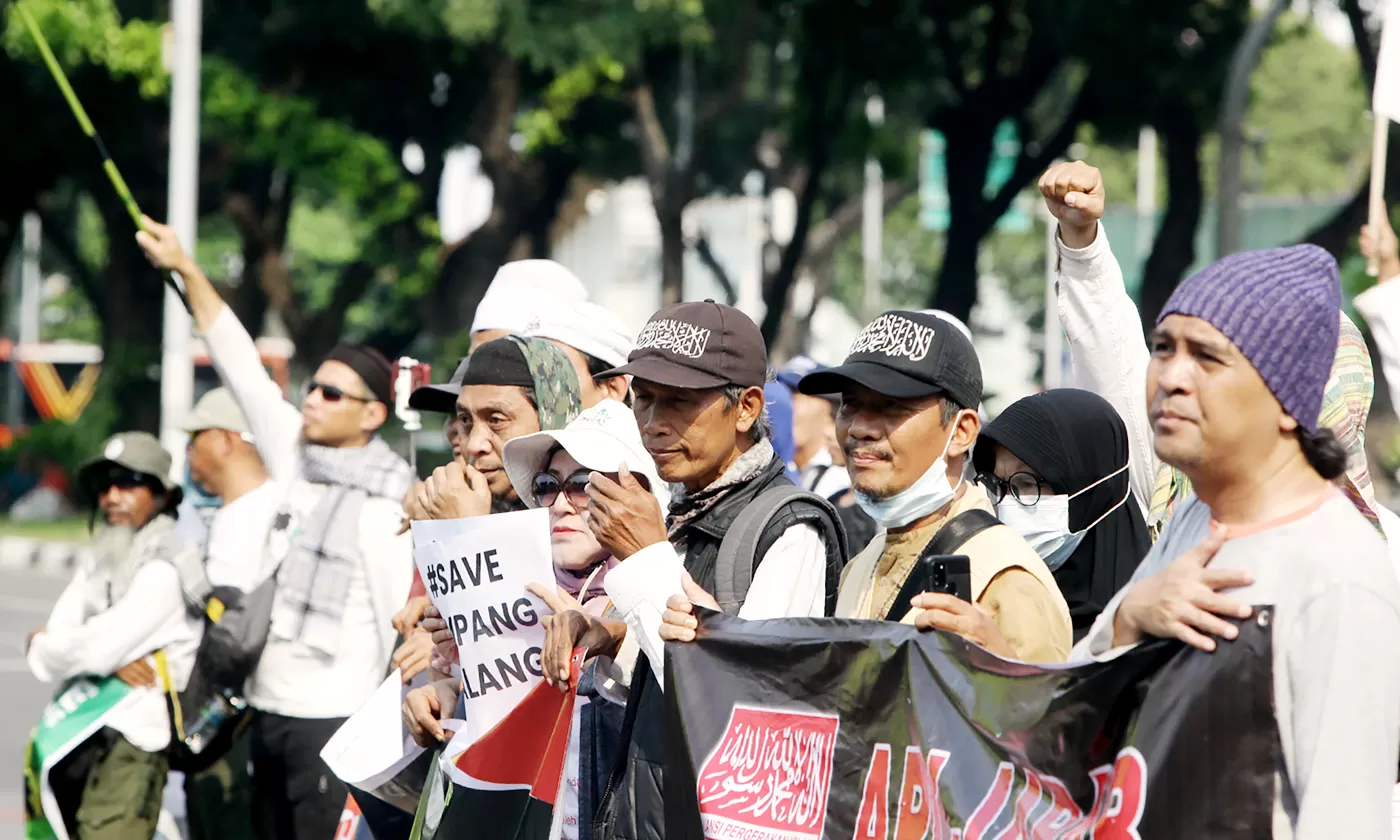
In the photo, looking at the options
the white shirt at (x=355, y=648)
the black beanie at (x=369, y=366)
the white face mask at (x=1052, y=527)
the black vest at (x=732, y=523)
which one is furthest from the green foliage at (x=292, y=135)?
the black vest at (x=732, y=523)

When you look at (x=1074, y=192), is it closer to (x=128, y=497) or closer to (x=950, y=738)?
(x=950, y=738)

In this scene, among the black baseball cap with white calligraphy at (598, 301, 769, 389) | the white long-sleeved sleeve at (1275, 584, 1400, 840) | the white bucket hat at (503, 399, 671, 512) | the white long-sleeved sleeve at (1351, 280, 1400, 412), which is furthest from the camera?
the white long-sleeved sleeve at (1351, 280, 1400, 412)

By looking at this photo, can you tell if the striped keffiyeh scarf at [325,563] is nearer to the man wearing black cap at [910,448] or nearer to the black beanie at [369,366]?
the black beanie at [369,366]

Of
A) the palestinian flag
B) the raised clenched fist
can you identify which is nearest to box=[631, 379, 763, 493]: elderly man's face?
the palestinian flag

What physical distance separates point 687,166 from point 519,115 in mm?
4117

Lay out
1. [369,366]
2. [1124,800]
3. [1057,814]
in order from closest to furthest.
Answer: [1124,800]
[1057,814]
[369,366]

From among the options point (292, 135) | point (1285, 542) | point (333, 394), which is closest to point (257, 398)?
point (333, 394)

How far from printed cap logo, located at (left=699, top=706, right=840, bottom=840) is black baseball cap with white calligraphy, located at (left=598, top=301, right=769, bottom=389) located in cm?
64

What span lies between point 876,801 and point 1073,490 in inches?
43.5

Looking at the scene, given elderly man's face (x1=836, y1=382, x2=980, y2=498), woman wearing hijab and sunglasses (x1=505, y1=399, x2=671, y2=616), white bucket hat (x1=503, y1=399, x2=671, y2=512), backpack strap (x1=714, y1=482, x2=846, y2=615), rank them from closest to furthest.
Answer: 1. elderly man's face (x1=836, y1=382, x2=980, y2=498)
2. backpack strap (x1=714, y1=482, x2=846, y2=615)
3. white bucket hat (x1=503, y1=399, x2=671, y2=512)
4. woman wearing hijab and sunglasses (x1=505, y1=399, x2=671, y2=616)

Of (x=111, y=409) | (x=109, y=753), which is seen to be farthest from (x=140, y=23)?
(x=109, y=753)

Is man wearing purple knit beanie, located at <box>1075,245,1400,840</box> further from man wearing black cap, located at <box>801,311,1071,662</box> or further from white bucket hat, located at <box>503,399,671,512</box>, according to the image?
white bucket hat, located at <box>503,399,671,512</box>

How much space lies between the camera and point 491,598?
4047mm

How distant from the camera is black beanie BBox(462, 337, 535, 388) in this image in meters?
4.50
